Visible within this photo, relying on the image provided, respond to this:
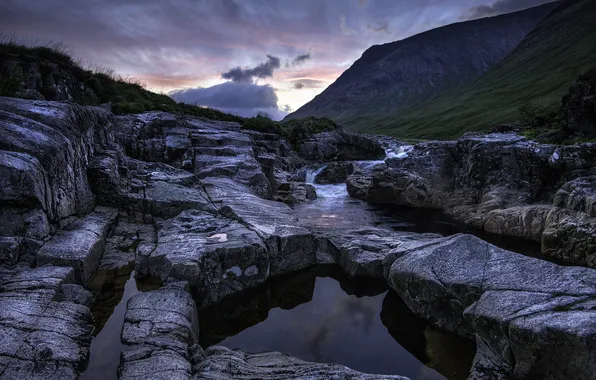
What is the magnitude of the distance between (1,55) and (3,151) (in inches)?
687

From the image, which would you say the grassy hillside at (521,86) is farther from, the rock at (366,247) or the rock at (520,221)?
the rock at (366,247)

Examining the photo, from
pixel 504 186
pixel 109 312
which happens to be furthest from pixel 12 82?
pixel 504 186

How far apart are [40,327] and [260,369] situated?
227 inches

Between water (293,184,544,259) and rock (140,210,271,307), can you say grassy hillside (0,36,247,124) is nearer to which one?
rock (140,210,271,307)

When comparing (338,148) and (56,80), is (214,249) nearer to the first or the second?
(56,80)

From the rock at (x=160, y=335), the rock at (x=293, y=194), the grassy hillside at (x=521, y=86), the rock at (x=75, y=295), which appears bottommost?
the rock at (x=160, y=335)

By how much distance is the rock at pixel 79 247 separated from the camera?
41.2 feet

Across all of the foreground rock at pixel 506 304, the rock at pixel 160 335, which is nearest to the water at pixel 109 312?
the rock at pixel 160 335

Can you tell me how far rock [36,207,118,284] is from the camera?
12.6m

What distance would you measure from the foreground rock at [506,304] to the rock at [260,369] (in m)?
3.10

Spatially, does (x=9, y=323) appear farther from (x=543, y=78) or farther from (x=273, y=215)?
(x=543, y=78)

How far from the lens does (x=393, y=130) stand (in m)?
168

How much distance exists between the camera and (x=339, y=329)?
42.6ft

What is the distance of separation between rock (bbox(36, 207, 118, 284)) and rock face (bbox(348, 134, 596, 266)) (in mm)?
22669
